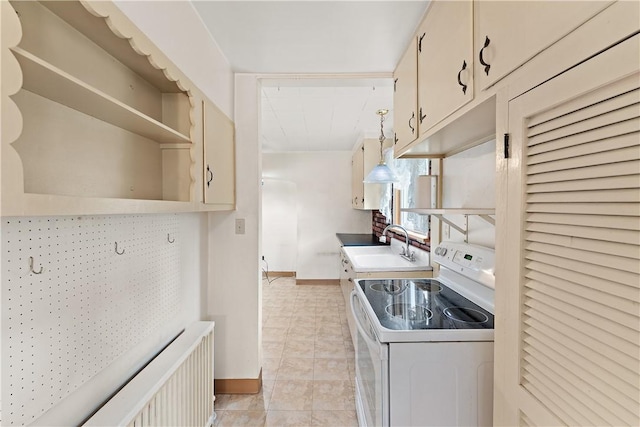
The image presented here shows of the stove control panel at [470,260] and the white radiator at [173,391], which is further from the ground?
the stove control panel at [470,260]

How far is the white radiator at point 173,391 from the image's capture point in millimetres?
922

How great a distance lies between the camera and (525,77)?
2.37 ft

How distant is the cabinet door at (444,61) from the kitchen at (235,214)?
6 cm

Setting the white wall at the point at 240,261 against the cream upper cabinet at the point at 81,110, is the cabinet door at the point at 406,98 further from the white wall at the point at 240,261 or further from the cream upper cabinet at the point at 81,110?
the cream upper cabinet at the point at 81,110

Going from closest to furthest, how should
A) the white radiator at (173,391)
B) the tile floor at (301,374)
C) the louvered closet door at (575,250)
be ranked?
the louvered closet door at (575,250) → the white radiator at (173,391) → the tile floor at (301,374)

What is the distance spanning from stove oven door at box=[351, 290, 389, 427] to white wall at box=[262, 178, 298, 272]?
11.7 feet

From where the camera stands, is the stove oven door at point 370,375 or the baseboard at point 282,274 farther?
the baseboard at point 282,274

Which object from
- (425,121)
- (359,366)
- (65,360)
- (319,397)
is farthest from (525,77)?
(319,397)

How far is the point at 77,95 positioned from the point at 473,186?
178cm

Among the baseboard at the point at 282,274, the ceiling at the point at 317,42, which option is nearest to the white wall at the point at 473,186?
the ceiling at the point at 317,42

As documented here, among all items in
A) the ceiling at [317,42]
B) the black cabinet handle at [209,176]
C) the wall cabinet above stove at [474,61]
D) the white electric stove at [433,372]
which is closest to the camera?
the wall cabinet above stove at [474,61]

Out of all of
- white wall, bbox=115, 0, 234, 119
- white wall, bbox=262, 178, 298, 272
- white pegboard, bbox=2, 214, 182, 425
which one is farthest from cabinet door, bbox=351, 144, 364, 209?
white pegboard, bbox=2, 214, 182, 425

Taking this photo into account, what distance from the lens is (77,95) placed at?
2.34ft

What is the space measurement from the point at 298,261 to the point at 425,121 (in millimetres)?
3810
